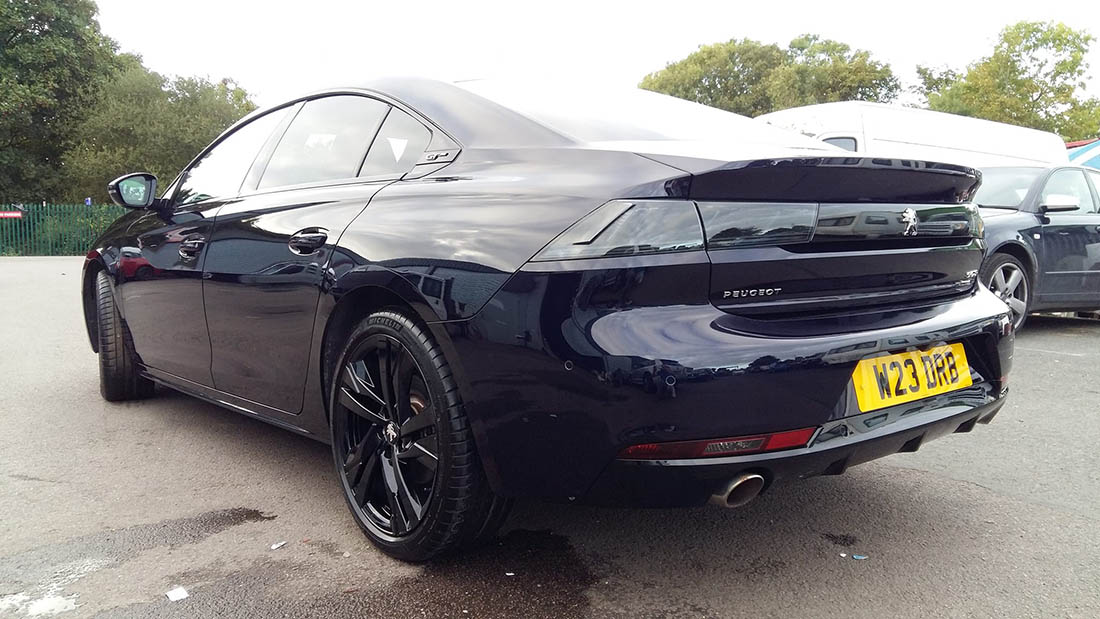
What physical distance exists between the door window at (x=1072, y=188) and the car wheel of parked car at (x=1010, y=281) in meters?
0.72

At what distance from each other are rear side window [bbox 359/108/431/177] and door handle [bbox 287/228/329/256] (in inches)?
10.4

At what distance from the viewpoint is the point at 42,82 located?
30.7 m

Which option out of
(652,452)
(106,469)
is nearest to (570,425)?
(652,452)

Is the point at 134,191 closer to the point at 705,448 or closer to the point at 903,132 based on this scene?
the point at 705,448

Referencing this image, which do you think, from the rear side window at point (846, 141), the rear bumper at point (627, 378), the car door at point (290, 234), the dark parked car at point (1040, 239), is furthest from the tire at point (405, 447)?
the rear side window at point (846, 141)

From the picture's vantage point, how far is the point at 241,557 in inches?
99.5

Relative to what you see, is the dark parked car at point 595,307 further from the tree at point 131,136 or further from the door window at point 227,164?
the tree at point 131,136

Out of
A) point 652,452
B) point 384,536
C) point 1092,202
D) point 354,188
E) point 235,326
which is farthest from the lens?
point 1092,202

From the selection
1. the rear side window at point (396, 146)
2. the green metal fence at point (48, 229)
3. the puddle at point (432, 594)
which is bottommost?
the green metal fence at point (48, 229)

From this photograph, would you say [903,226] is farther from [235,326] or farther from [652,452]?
[235,326]

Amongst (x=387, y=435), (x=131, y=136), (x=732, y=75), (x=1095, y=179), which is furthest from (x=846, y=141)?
(x=732, y=75)

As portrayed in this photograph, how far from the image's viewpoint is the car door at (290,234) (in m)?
2.71

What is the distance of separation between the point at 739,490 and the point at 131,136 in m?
35.9

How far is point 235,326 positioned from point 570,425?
1691 mm
